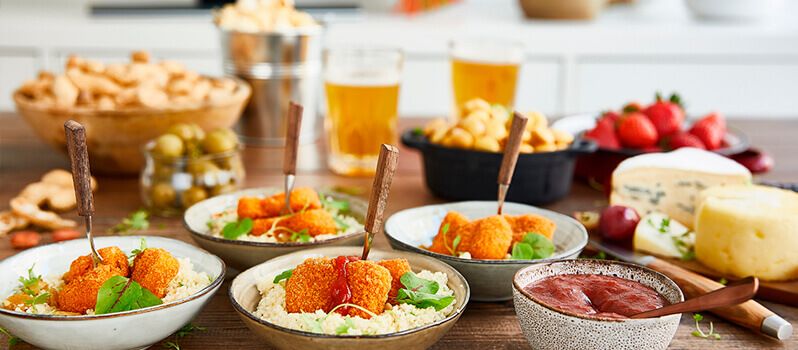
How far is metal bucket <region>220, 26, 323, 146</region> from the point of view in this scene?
2160 millimetres

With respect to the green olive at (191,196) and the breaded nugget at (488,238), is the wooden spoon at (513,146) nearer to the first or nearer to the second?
the breaded nugget at (488,238)

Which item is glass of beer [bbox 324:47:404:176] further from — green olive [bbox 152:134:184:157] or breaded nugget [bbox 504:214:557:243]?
breaded nugget [bbox 504:214:557:243]

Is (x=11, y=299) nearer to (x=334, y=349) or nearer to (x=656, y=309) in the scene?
(x=334, y=349)

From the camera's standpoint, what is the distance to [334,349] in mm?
882

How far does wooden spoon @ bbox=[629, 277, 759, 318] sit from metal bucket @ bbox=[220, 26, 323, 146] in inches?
59.7

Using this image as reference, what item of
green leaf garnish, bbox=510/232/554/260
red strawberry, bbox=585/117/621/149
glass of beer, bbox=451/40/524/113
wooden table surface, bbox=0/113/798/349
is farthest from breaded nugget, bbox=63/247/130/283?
glass of beer, bbox=451/40/524/113

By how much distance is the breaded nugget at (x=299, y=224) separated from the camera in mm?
1251

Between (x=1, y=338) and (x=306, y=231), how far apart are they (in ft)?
1.59

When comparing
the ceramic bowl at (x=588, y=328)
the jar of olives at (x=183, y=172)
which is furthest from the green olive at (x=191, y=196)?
the ceramic bowl at (x=588, y=328)

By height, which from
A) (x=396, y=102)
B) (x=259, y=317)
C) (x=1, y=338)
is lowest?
(x=1, y=338)

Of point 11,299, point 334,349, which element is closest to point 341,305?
point 334,349

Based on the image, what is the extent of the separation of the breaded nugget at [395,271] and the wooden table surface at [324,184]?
0.11 metres

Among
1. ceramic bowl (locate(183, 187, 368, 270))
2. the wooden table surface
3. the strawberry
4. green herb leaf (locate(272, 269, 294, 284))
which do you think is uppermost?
the strawberry

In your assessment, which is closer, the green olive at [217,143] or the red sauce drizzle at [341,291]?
the red sauce drizzle at [341,291]
